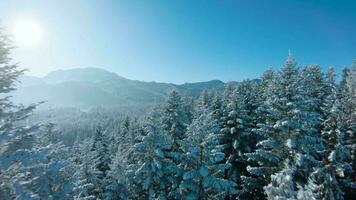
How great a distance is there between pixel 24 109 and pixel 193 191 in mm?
16949

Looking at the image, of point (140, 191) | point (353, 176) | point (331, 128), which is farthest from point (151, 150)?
point (353, 176)

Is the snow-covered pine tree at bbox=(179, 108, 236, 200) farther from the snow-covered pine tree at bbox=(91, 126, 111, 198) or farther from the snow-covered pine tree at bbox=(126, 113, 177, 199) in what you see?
the snow-covered pine tree at bbox=(91, 126, 111, 198)

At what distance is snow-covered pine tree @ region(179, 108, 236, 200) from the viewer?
26.3 m

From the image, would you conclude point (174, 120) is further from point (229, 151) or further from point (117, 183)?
point (117, 183)

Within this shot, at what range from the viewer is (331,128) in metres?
29.6

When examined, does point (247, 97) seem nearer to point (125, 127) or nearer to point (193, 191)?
point (193, 191)

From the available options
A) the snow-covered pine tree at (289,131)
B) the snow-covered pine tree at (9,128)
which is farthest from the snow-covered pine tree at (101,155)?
the snow-covered pine tree at (9,128)

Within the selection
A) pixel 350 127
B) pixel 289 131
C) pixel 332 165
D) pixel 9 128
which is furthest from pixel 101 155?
pixel 9 128

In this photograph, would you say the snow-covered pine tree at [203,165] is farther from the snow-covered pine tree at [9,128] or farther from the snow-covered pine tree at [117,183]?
the snow-covered pine tree at [9,128]

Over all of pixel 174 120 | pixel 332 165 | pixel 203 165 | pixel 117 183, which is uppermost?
pixel 174 120

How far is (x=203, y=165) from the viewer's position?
26.6m

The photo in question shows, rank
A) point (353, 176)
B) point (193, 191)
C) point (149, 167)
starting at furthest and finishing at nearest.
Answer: point (353, 176)
point (149, 167)
point (193, 191)

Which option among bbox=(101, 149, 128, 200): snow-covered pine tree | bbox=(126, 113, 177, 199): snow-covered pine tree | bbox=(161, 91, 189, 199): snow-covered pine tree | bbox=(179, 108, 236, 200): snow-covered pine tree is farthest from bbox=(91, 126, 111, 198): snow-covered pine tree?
bbox=(179, 108, 236, 200): snow-covered pine tree

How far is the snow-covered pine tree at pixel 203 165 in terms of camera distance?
26.3 meters
